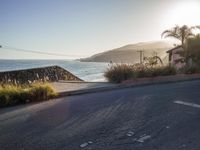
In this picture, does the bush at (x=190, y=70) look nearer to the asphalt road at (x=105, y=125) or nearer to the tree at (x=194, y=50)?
the tree at (x=194, y=50)

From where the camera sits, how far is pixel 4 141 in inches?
197

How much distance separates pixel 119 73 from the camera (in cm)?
1398

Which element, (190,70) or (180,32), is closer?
(190,70)

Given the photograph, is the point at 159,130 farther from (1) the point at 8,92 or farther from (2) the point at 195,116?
(1) the point at 8,92

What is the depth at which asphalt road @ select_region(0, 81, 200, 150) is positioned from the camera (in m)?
4.63

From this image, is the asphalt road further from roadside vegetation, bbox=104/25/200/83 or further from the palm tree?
the palm tree

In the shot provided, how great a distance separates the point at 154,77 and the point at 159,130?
902cm

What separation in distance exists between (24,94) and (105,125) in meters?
4.21

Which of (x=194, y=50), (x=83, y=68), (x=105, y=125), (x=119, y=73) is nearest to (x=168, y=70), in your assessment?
(x=119, y=73)

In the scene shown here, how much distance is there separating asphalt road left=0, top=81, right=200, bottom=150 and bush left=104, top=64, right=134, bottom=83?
17.2 ft

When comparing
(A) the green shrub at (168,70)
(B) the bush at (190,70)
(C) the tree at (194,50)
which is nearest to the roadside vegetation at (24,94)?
(A) the green shrub at (168,70)

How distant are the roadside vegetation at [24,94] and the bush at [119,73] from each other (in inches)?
195

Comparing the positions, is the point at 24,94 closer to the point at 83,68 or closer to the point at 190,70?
the point at 190,70

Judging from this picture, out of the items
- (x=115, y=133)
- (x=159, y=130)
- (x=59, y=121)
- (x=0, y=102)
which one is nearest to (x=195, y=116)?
(x=159, y=130)
